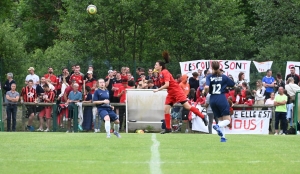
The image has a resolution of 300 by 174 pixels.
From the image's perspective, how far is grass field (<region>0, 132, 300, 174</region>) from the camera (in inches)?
434

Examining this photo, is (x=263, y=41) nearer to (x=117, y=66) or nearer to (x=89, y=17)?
(x=89, y=17)

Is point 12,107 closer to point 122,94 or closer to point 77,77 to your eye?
point 77,77

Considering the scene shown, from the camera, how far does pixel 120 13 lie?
114 feet

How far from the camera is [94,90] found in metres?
26.4

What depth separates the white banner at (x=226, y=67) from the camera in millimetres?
28219

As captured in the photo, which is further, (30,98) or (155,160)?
(30,98)

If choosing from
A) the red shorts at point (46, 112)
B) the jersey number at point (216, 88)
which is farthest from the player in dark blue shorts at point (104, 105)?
the red shorts at point (46, 112)

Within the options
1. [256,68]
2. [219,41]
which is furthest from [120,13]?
[256,68]

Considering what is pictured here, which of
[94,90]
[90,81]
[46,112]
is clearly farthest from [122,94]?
[46,112]

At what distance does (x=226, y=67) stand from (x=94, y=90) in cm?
542

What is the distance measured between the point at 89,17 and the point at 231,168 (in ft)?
81.2

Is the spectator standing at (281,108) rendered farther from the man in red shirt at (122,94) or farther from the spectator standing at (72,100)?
the spectator standing at (72,100)

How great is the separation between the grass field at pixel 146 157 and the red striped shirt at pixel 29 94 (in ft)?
30.9

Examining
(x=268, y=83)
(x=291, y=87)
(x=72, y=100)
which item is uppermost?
(x=268, y=83)
